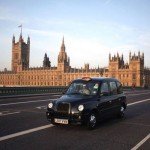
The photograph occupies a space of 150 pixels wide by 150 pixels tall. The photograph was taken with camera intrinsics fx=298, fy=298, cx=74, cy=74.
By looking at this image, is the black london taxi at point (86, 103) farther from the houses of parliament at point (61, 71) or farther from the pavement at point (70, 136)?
the houses of parliament at point (61, 71)

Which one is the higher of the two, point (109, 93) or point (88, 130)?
point (109, 93)

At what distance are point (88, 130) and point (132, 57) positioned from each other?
12364 centimetres

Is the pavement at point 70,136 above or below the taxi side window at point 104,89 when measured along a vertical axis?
below

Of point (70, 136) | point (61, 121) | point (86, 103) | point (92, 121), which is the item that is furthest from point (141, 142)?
point (61, 121)

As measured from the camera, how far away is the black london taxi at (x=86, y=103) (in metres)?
9.35

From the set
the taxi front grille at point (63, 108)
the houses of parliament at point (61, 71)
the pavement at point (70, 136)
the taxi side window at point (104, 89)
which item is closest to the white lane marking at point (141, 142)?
the pavement at point (70, 136)

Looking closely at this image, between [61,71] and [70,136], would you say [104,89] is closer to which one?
[70,136]

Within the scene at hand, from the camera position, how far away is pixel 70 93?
1062 cm

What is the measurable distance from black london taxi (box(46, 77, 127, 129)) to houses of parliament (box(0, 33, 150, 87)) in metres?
101

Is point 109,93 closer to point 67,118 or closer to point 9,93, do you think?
point 67,118

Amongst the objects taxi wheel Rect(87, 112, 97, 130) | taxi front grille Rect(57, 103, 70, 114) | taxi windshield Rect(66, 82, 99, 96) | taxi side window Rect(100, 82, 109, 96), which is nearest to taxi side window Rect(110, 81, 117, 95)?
taxi side window Rect(100, 82, 109, 96)

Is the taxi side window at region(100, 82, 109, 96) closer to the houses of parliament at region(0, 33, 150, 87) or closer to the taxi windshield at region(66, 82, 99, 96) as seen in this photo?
the taxi windshield at region(66, 82, 99, 96)

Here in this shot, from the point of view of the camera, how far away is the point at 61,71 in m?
150

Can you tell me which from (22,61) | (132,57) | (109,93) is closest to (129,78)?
(132,57)
